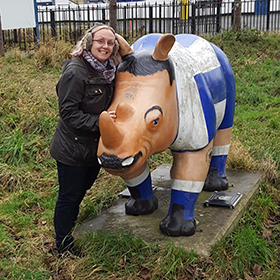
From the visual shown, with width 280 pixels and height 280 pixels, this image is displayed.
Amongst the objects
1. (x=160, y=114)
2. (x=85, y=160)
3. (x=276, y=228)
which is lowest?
(x=276, y=228)

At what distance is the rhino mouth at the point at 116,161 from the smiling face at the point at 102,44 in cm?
81

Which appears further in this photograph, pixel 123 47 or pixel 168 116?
pixel 123 47

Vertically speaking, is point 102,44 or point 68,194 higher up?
point 102,44

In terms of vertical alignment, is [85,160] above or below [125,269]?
above

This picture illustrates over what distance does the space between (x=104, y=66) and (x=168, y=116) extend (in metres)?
0.63

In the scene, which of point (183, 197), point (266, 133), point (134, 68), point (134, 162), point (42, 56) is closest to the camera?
point (134, 162)

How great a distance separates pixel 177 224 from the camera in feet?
11.5

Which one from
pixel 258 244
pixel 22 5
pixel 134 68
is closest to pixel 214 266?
pixel 258 244

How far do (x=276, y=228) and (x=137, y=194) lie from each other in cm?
150

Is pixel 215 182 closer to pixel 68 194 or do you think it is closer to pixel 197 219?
pixel 197 219

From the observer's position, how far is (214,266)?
3217mm

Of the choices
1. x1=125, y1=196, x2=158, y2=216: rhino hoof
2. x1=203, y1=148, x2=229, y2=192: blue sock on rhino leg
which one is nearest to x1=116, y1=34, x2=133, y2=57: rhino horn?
x1=125, y1=196, x2=158, y2=216: rhino hoof

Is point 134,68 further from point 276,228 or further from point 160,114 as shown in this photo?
point 276,228

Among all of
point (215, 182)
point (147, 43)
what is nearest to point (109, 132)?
point (147, 43)
